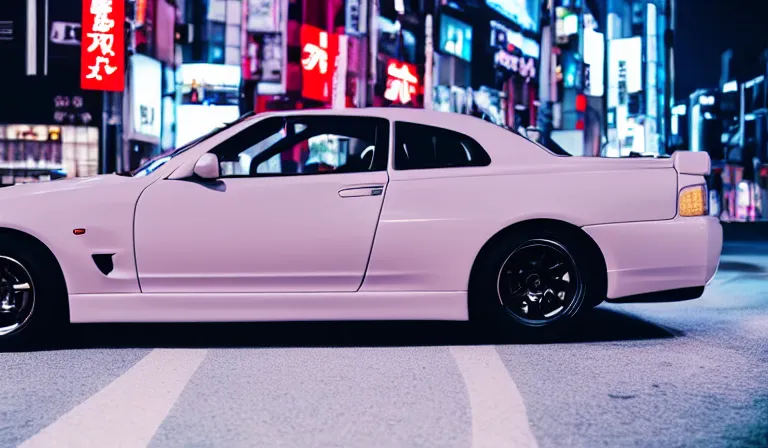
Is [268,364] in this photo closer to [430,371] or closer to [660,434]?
[430,371]

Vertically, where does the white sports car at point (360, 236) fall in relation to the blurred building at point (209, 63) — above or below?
below

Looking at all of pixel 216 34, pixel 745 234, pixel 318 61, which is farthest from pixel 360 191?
pixel 318 61

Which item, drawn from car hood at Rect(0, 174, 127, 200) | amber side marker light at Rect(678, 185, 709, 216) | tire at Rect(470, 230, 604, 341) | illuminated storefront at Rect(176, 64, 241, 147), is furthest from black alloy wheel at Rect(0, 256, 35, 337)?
illuminated storefront at Rect(176, 64, 241, 147)

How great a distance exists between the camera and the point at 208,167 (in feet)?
19.0

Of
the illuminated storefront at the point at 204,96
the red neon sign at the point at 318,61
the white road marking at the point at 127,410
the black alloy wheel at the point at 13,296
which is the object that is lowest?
the white road marking at the point at 127,410

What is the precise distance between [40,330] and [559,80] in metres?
73.9

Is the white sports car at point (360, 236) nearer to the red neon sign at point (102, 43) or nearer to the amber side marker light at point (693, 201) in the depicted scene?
the amber side marker light at point (693, 201)

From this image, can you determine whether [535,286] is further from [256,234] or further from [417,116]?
[256,234]

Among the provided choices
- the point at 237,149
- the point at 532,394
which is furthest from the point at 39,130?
the point at 532,394

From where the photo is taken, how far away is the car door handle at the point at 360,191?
5914 millimetres

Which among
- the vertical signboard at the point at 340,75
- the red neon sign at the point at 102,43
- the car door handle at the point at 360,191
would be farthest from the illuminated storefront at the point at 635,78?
the car door handle at the point at 360,191

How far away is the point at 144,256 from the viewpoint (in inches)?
231

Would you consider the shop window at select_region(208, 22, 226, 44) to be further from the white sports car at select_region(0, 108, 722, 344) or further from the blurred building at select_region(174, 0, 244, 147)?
the white sports car at select_region(0, 108, 722, 344)

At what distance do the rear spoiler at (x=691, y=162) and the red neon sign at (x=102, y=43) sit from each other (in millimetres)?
23697
